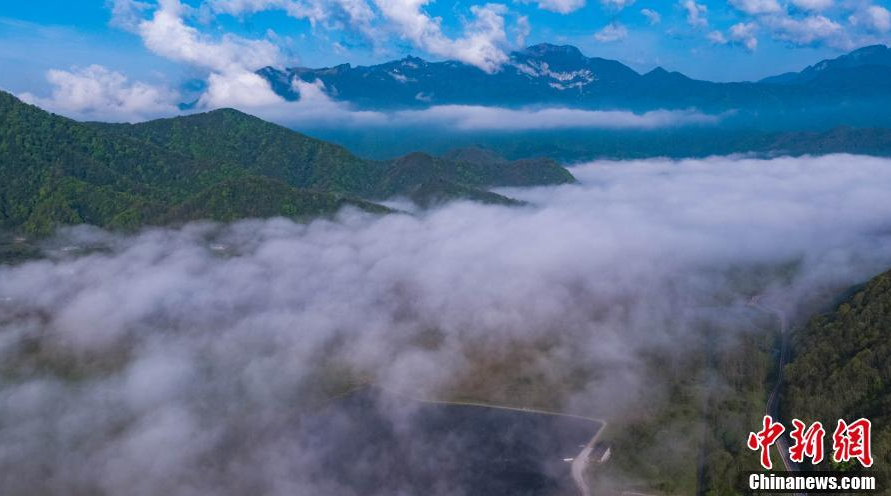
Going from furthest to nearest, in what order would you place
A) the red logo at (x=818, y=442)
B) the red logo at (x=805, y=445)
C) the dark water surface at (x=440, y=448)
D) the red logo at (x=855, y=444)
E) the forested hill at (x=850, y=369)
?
the forested hill at (x=850, y=369), the dark water surface at (x=440, y=448), the red logo at (x=805, y=445), the red logo at (x=818, y=442), the red logo at (x=855, y=444)

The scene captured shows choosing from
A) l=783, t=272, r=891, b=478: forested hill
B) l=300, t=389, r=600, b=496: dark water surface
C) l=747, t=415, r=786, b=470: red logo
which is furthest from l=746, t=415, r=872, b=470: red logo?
l=300, t=389, r=600, b=496: dark water surface

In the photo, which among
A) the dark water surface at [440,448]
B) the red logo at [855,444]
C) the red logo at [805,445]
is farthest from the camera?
the dark water surface at [440,448]

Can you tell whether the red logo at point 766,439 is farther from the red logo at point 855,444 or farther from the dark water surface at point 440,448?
the dark water surface at point 440,448

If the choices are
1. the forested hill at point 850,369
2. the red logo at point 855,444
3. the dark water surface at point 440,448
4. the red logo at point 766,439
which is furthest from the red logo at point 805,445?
the dark water surface at point 440,448

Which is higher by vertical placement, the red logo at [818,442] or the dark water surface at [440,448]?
the red logo at [818,442]

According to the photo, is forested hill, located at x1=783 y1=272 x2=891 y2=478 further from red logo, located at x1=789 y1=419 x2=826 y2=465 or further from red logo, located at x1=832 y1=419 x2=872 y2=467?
red logo, located at x1=789 y1=419 x2=826 y2=465

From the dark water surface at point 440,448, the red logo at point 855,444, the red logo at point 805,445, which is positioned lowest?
the dark water surface at point 440,448

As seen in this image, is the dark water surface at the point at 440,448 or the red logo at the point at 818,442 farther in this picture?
the dark water surface at the point at 440,448
